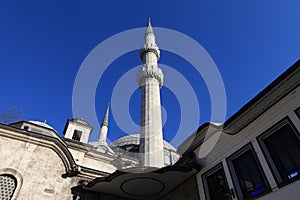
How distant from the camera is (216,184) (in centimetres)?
655

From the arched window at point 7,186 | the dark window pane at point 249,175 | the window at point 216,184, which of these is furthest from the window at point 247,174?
the arched window at point 7,186

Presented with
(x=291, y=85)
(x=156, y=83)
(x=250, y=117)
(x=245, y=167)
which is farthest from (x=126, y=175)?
(x=156, y=83)

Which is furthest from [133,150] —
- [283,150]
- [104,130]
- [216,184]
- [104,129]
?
[283,150]

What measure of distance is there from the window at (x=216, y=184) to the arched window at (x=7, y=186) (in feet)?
21.2

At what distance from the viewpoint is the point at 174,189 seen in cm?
819

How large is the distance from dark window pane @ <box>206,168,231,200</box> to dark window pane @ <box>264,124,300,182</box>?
1.64 meters

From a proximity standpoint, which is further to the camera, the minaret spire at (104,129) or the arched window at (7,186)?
the minaret spire at (104,129)

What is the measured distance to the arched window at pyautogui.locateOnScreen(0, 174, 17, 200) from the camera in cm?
710

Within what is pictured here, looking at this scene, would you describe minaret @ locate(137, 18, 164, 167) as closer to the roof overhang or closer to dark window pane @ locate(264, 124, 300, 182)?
the roof overhang

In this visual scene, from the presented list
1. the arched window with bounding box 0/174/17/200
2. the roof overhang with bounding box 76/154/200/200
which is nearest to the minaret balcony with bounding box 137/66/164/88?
the roof overhang with bounding box 76/154/200/200

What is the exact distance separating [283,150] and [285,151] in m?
0.06

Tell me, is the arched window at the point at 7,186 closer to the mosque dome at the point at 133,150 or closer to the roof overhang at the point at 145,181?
the roof overhang at the point at 145,181

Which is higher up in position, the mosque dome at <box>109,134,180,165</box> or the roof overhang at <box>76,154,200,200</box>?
the mosque dome at <box>109,134,180,165</box>

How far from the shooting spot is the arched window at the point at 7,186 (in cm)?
710
